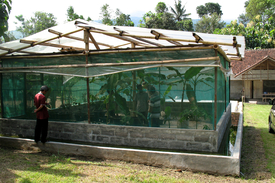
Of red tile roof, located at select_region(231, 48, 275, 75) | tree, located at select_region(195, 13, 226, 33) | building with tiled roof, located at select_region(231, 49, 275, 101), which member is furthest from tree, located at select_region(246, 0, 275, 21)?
building with tiled roof, located at select_region(231, 49, 275, 101)

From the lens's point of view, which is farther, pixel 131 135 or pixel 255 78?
pixel 255 78

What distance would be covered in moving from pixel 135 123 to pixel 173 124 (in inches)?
44.1

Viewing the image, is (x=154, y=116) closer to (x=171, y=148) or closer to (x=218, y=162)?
(x=171, y=148)

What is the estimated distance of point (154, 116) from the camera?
22.1 feet

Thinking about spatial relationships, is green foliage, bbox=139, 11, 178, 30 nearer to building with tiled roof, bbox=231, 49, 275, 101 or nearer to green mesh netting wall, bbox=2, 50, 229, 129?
building with tiled roof, bbox=231, 49, 275, 101

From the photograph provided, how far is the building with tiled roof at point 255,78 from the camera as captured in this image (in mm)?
20609

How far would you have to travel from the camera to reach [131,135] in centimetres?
685

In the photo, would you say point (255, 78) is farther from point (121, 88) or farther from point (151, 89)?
point (121, 88)

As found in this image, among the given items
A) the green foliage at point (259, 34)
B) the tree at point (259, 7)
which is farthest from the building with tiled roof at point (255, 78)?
the tree at point (259, 7)

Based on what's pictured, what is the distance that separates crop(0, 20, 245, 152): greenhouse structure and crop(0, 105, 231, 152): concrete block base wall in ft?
0.08

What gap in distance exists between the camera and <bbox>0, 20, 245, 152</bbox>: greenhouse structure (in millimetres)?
6312

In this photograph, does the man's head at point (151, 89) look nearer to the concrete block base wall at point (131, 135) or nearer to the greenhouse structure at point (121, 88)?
Result: the greenhouse structure at point (121, 88)

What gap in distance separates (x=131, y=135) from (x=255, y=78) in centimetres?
1798

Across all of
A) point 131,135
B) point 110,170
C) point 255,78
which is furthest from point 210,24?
point 110,170
